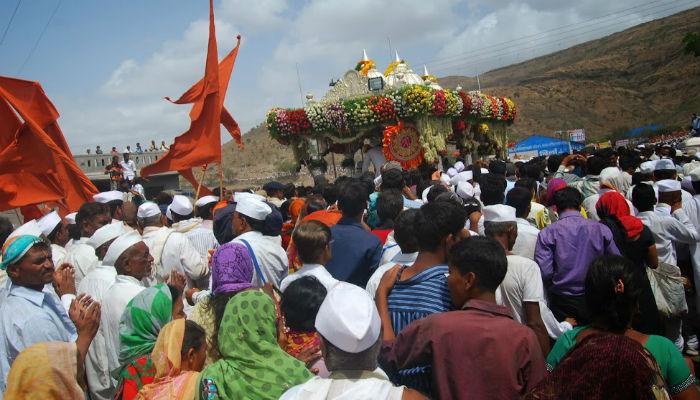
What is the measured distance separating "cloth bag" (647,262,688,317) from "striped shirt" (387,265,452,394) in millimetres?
2506

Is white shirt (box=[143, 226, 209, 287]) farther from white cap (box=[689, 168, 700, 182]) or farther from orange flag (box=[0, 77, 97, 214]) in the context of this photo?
white cap (box=[689, 168, 700, 182])

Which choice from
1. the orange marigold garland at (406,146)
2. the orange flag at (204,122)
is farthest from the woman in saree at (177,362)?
the orange marigold garland at (406,146)

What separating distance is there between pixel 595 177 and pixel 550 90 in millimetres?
72042

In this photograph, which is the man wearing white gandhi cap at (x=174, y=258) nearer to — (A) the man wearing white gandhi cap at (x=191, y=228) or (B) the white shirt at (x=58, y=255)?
(A) the man wearing white gandhi cap at (x=191, y=228)

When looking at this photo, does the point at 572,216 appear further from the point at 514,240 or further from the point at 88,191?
the point at 88,191

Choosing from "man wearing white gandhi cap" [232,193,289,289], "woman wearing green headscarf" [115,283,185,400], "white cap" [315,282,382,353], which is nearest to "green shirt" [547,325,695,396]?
"white cap" [315,282,382,353]

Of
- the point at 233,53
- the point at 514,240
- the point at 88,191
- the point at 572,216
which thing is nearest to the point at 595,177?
the point at 572,216

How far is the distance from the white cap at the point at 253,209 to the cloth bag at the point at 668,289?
3.04m

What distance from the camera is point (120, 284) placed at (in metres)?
3.71

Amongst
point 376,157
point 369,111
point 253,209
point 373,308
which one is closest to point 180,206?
point 253,209

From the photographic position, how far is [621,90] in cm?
7062

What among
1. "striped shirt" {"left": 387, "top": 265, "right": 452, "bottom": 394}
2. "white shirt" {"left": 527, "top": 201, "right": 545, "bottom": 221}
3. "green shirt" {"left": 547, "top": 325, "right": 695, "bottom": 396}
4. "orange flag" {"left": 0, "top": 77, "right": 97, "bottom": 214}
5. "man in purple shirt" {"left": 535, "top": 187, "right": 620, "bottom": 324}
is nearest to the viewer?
"green shirt" {"left": 547, "top": 325, "right": 695, "bottom": 396}

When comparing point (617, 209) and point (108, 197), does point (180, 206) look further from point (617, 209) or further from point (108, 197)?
point (617, 209)

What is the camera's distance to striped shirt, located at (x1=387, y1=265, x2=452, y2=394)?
2896 mm
